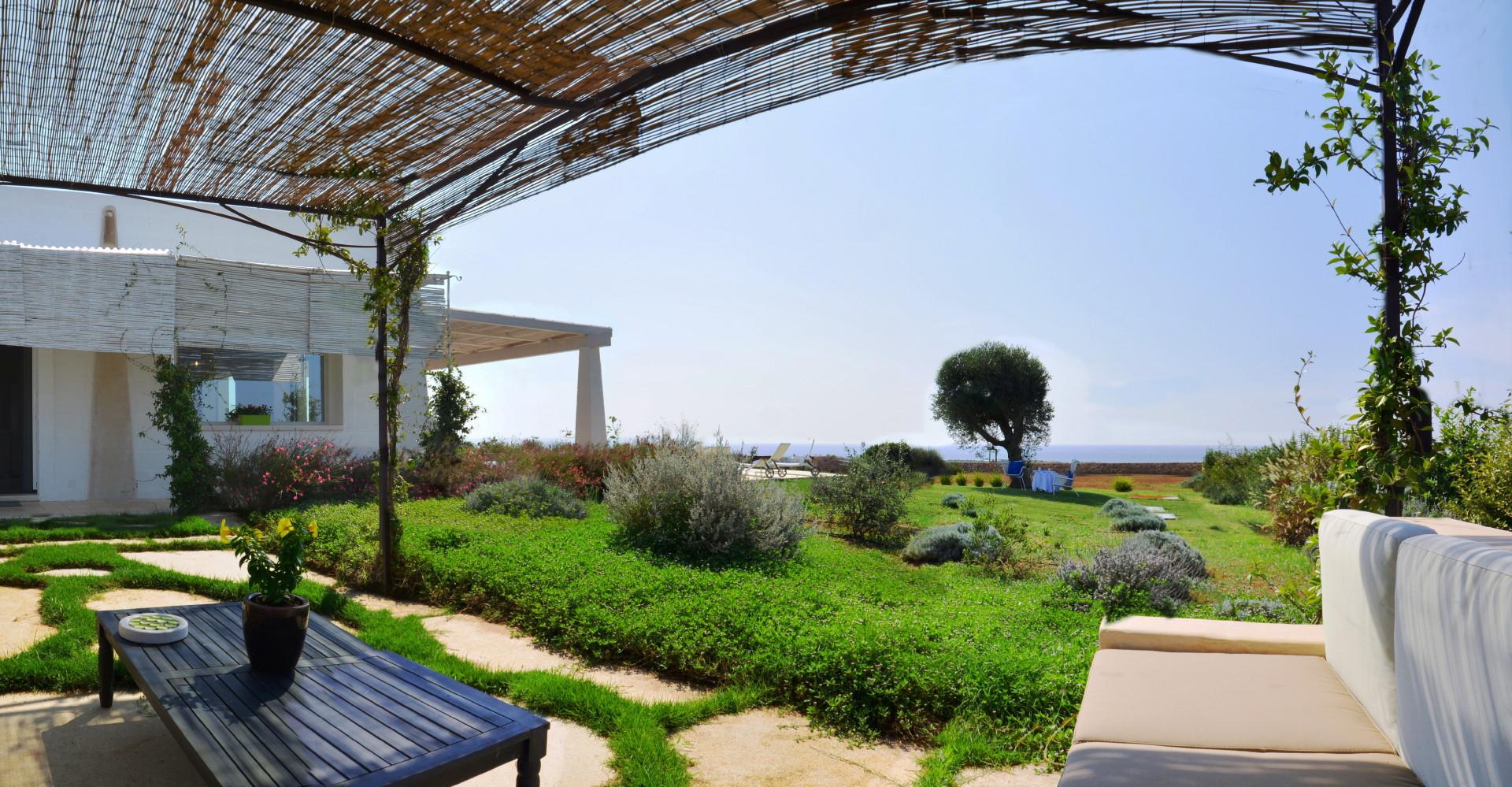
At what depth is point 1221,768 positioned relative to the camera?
184 centimetres

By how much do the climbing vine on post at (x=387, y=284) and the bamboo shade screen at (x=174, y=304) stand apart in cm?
325

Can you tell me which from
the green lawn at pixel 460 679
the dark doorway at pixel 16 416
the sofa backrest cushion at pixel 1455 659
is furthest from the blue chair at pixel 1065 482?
the dark doorway at pixel 16 416

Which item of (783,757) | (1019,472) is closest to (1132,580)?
(783,757)

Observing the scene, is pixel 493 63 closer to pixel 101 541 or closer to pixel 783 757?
pixel 783 757

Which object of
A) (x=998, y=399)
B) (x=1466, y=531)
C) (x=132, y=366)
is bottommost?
(x=1466, y=531)

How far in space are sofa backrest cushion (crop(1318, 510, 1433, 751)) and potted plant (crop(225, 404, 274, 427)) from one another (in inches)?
501

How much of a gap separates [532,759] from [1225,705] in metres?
1.86

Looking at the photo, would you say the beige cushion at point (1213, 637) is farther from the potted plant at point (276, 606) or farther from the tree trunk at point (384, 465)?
the tree trunk at point (384, 465)

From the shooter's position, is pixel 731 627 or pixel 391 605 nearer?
pixel 731 627

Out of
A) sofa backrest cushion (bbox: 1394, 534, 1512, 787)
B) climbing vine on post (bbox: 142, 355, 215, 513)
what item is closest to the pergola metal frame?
sofa backrest cushion (bbox: 1394, 534, 1512, 787)

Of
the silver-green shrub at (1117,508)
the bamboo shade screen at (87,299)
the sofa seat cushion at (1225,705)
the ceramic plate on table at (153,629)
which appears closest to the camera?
the sofa seat cushion at (1225,705)

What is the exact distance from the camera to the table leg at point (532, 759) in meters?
2.16

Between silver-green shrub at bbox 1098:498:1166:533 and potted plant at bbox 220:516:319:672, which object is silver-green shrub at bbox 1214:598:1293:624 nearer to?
potted plant at bbox 220:516:319:672

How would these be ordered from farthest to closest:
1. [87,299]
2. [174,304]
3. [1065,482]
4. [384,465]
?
[1065,482] → [174,304] → [87,299] → [384,465]
